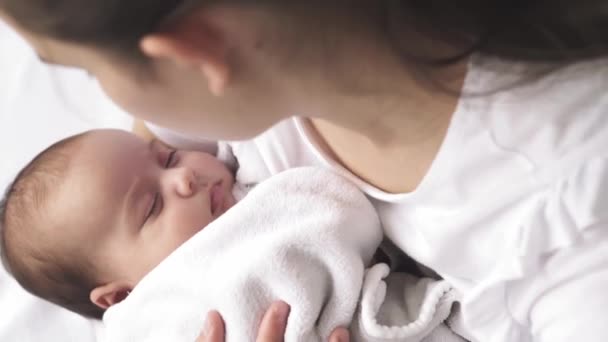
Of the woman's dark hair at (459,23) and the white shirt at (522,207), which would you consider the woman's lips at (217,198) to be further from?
the woman's dark hair at (459,23)

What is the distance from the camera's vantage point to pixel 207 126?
0.51 metres

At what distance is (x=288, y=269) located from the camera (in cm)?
67

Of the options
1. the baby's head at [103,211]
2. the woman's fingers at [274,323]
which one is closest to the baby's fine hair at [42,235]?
the baby's head at [103,211]

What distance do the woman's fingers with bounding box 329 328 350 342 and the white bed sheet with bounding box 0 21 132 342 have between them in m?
0.40

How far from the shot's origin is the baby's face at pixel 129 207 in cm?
78

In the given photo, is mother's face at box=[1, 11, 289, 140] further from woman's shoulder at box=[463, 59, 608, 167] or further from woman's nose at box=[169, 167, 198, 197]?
woman's nose at box=[169, 167, 198, 197]

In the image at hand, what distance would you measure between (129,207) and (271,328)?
0.78ft

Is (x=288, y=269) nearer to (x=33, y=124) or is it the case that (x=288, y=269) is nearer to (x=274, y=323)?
(x=274, y=323)

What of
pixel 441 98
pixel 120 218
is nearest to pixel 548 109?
pixel 441 98

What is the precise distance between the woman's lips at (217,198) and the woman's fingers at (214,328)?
14 cm

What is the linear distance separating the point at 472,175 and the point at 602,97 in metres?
0.11

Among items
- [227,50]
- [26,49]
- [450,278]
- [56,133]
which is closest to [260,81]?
[227,50]

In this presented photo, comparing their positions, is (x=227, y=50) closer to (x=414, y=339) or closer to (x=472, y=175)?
(x=472, y=175)

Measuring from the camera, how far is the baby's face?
2.56 ft
